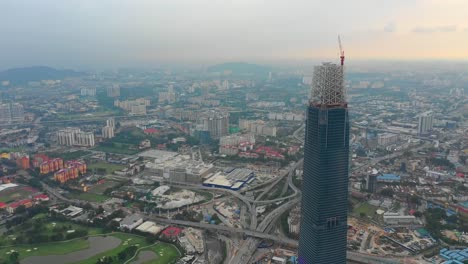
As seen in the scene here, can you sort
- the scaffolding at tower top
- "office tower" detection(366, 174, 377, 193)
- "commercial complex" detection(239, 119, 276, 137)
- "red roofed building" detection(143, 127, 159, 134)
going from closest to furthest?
1. the scaffolding at tower top
2. "office tower" detection(366, 174, 377, 193)
3. "commercial complex" detection(239, 119, 276, 137)
4. "red roofed building" detection(143, 127, 159, 134)

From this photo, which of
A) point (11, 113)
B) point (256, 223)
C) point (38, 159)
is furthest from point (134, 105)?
point (256, 223)

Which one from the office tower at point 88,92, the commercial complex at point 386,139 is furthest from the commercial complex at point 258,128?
the office tower at point 88,92

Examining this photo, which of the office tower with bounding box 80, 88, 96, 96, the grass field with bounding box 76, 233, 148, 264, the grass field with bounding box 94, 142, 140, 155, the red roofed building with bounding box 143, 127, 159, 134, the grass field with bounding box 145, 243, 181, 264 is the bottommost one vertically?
the grass field with bounding box 145, 243, 181, 264

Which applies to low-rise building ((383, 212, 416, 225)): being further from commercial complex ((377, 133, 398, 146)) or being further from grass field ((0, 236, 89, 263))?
commercial complex ((377, 133, 398, 146))

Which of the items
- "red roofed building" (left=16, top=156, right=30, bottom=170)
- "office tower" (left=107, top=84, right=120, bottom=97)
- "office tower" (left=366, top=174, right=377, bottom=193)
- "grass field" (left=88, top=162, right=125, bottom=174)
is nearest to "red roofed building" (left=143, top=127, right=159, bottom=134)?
"grass field" (left=88, top=162, right=125, bottom=174)

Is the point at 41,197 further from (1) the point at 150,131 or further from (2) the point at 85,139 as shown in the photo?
(1) the point at 150,131
